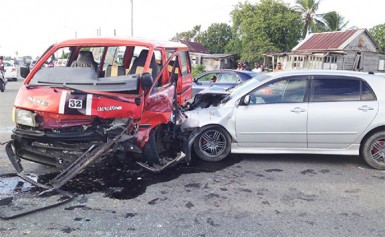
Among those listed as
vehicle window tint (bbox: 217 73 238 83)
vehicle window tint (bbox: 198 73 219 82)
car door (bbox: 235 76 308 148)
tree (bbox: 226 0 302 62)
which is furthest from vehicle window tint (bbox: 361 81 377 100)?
tree (bbox: 226 0 302 62)

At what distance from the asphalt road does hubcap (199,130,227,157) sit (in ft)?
0.76

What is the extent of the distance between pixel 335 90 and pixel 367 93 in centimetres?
49

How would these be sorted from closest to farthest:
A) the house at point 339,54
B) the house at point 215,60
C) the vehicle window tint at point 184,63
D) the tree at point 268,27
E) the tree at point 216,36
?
the vehicle window tint at point 184,63
the house at point 339,54
the tree at point 268,27
the house at point 215,60
the tree at point 216,36

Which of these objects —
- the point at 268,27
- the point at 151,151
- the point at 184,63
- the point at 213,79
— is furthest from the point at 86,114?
the point at 268,27

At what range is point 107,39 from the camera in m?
5.16

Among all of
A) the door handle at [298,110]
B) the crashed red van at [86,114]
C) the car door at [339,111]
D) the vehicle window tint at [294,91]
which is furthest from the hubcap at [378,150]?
the crashed red van at [86,114]

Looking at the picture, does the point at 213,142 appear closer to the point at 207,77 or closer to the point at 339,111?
the point at 339,111

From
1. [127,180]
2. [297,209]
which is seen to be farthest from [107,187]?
[297,209]

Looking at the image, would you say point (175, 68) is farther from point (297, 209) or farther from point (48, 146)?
point (297, 209)

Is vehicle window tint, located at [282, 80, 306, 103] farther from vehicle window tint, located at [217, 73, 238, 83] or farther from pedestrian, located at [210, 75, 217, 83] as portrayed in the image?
pedestrian, located at [210, 75, 217, 83]

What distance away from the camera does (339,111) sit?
5.47 metres

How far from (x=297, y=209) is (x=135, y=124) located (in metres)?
2.26

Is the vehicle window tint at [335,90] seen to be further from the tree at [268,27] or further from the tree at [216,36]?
the tree at [216,36]

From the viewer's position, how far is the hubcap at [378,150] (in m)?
5.50
